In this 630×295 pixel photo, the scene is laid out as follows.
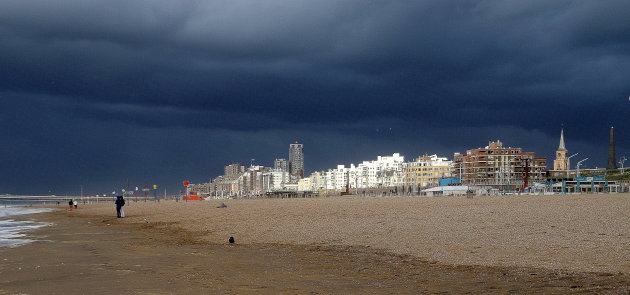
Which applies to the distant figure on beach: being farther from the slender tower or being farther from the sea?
the slender tower

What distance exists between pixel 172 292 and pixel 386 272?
466 cm

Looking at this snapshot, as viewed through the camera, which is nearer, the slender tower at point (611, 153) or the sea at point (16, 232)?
the sea at point (16, 232)

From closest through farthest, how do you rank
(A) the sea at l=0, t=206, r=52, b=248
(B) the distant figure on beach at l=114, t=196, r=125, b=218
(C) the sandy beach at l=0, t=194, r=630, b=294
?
(C) the sandy beach at l=0, t=194, r=630, b=294, (A) the sea at l=0, t=206, r=52, b=248, (B) the distant figure on beach at l=114, t=196, r=125, b=218

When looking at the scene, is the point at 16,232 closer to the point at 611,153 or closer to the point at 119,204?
the point at 119,204

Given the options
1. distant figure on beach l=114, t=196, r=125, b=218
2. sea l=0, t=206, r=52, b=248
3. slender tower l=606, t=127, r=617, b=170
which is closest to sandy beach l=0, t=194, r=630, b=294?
sea l=0, t=206, r=52, b=248

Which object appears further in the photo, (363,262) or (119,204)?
(119,204)

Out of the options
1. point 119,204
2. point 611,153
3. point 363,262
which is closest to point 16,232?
point 119,204

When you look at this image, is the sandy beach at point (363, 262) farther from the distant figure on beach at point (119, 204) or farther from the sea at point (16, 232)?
the distant figure on beach at point (119, 204)

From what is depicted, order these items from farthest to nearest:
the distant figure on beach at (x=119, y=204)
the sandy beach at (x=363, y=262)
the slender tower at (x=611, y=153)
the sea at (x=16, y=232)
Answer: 1. the slender tower at (x=611, y=153)
2. the distant figure on beach at (x=119, y=204)
3. the sea at (x=16, y=232)
4. the sandy beach at (x=363, y=262)

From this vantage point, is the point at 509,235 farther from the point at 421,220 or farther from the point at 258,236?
the point at 258,236

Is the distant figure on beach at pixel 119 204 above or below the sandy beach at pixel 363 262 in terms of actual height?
below

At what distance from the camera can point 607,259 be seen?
1159 centimetres

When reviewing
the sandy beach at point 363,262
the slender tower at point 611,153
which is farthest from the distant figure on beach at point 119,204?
the slender tower at point 611,153

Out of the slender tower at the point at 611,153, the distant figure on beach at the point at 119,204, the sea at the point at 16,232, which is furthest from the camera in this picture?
the slender tower at the point at 611,153
